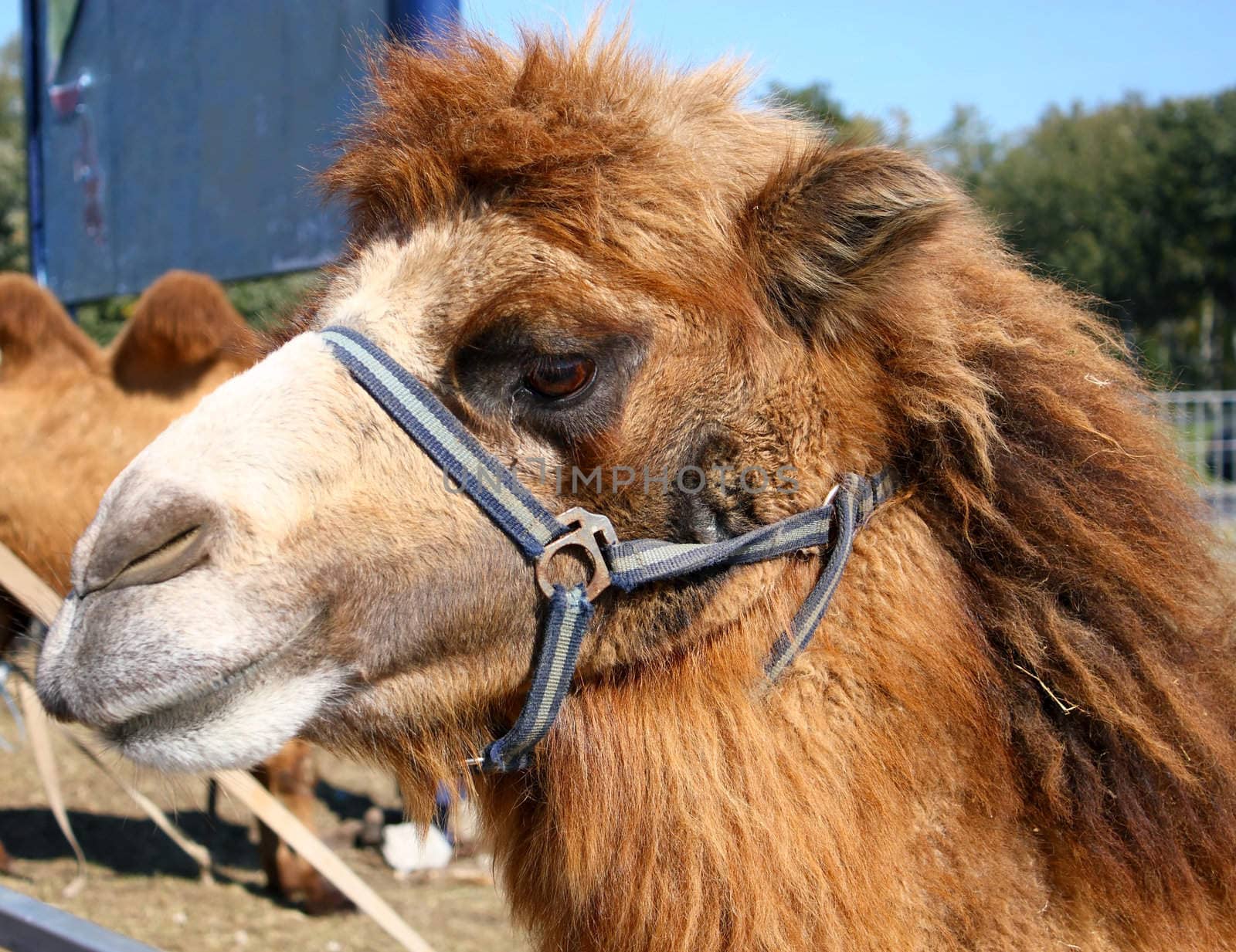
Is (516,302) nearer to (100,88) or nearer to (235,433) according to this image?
(235,433)

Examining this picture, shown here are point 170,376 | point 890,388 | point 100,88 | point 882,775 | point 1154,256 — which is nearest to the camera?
point 882,775

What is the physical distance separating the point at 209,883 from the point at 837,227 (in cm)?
480

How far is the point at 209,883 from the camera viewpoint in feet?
16.2

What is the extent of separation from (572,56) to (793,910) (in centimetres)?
165

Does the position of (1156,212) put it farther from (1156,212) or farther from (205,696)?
(205,696)

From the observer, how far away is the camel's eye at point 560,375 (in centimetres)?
167

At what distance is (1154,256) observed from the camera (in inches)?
1324

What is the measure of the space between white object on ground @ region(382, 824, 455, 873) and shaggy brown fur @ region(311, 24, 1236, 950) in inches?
138

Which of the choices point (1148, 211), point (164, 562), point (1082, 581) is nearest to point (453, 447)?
point (164, 562)

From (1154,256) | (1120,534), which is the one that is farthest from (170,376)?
(1154,256)

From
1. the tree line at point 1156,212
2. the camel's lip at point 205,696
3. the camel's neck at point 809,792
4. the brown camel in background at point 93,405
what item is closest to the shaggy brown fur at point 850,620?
the camel's neck at point 809,792

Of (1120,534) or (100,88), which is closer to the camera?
(1120,534)

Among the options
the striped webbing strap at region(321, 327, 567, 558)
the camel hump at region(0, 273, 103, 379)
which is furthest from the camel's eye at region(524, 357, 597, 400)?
the camel hump at region(0, 273, 103, 379)

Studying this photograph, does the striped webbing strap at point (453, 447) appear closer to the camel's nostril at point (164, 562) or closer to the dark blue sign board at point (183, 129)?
the camel's nostril at point (164, 562)
